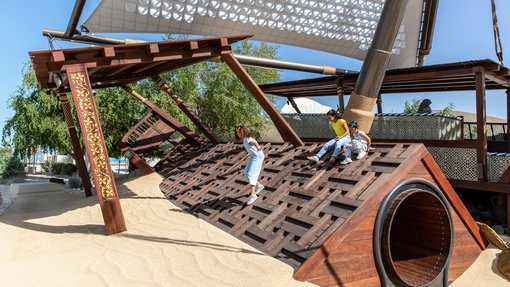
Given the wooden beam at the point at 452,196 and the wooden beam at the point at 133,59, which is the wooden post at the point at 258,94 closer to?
the wooden beam at the point at 133,59

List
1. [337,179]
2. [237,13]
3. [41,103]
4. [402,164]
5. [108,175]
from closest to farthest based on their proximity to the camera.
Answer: [402,164], [337,179], [108,175], [41,103], [237,13]

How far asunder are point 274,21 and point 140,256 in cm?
1741

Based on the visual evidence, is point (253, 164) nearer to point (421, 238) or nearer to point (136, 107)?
point (421, 238)

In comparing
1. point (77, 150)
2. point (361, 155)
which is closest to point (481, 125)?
point (361, 155)

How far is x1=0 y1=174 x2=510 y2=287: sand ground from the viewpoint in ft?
11.8

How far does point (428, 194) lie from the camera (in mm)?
4887

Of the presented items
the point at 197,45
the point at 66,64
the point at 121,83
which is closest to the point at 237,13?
the point at 121,83

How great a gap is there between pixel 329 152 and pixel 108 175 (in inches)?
132

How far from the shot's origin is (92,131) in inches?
229

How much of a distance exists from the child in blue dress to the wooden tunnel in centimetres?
15

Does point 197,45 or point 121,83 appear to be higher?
point 197,45

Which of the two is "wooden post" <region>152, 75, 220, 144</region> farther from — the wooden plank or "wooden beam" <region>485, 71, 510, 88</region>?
the wooden plank

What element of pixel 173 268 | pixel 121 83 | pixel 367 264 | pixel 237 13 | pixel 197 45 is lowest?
pixel 367 264

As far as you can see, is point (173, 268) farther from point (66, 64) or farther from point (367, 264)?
point (66, 64)
